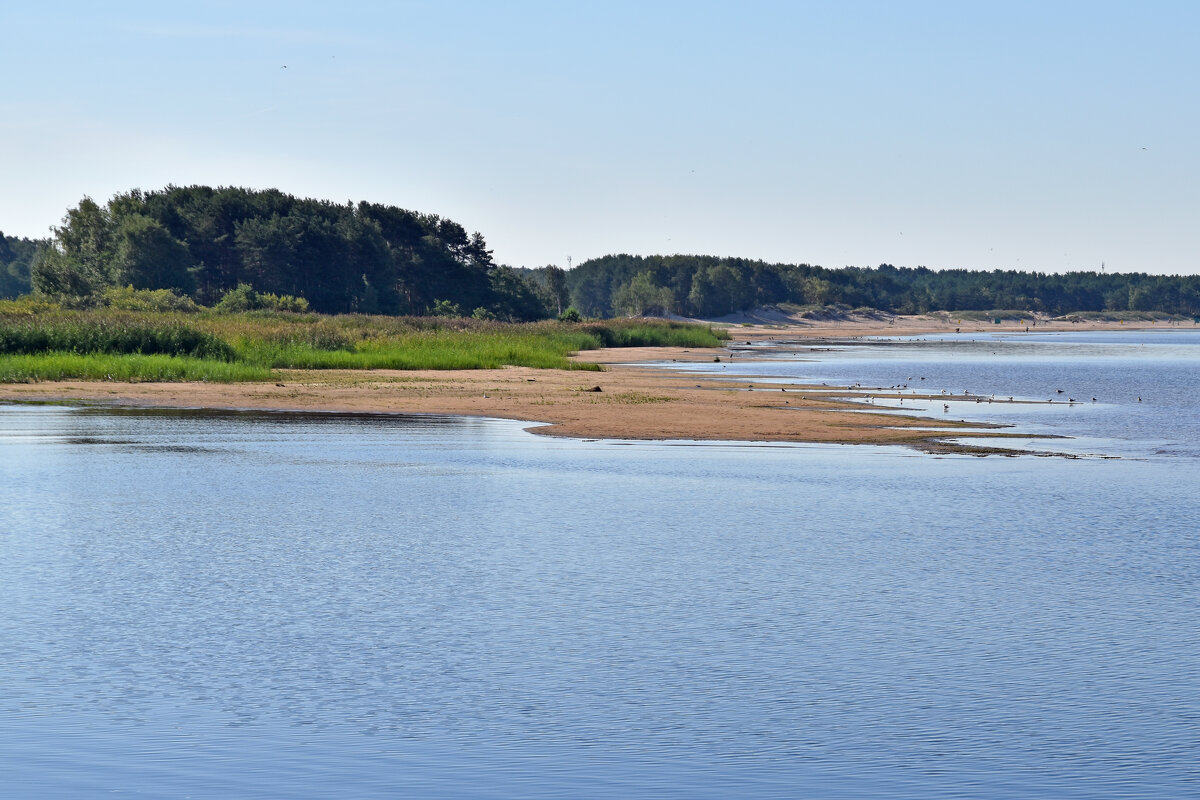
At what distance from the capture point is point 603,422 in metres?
33.9

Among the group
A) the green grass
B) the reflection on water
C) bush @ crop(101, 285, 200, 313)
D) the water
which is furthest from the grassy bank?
the water

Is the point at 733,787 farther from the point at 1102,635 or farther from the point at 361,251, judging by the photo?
the point at 361,251

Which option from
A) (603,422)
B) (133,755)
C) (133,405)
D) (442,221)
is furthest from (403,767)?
(442,221)

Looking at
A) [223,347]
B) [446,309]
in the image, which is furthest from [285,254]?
[223,347]

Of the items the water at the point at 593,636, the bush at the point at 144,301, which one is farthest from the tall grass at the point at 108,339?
the water at the point at 593,636

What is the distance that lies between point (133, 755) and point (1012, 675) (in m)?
6.74

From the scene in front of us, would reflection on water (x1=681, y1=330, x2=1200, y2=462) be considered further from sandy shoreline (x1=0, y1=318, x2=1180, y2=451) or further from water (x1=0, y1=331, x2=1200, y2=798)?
water (x1=0, y1=331, x2=1200, y2=798)

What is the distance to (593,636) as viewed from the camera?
460 inches

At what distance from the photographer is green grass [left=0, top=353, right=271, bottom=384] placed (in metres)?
43.6

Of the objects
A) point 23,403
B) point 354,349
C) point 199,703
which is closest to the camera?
point 199,703

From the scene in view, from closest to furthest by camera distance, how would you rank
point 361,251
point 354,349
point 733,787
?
1. point 733,787
2. point 354,349
3. point 361,251

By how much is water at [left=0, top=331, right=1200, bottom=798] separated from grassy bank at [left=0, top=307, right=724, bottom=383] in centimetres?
2335

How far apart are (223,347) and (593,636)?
4146cm

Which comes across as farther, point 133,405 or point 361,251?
point 361,251
